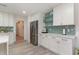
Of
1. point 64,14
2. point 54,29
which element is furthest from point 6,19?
point 64,14

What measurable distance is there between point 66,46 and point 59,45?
1.65ft

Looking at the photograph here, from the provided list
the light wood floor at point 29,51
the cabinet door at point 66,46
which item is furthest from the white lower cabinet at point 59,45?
the light wood floor at point 29,51

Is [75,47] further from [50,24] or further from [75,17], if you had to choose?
[50,24]

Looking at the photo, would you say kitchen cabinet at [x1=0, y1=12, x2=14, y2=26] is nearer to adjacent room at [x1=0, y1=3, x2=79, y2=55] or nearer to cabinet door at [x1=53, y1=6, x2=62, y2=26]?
adjacent room at [x1=0, y1=3, x2=79, y2=55]

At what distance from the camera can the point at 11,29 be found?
8.52 metres

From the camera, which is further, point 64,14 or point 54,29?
point 54,29

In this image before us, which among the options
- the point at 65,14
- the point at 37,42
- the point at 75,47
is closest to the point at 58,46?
the point at 75,47

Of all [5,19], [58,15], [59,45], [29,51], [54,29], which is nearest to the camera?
[59,45]

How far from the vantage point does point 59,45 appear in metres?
4.52

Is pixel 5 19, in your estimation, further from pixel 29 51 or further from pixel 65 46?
pixel 65 46

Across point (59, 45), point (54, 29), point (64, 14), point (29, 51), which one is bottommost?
point (29, 51)

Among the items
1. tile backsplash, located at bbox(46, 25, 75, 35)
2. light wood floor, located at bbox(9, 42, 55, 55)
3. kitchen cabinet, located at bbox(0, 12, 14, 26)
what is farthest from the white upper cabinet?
kitchen cabinet, located at bbox(0, 12, 14, 26)

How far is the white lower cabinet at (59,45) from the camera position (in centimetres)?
393

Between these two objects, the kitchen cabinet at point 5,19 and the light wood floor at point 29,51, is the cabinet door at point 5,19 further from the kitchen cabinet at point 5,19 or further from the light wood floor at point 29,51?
the light wood floor at point 29,51
